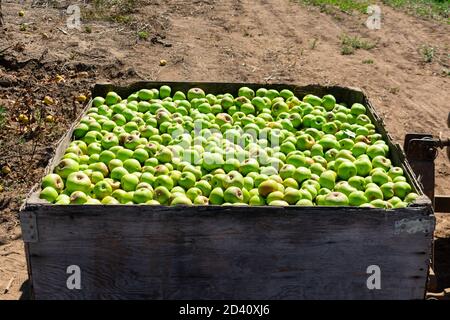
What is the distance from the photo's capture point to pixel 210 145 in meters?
4.76

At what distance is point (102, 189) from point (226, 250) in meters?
1.02

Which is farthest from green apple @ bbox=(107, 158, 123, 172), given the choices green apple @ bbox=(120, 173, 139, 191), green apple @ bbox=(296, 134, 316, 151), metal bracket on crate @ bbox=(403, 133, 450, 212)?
metal bracket on crate @ bbox=(403, 133, 450, 212)

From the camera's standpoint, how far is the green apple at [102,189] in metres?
4.08

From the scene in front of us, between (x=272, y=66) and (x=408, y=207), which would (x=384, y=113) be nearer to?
(x=272, y=66)

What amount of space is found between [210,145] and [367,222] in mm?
1616

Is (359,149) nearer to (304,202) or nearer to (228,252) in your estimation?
(304,202)

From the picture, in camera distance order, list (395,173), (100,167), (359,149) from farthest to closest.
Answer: (359,149) < (100,167) < (395,173)

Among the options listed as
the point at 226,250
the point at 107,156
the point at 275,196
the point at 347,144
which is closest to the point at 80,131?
the point at 107,156

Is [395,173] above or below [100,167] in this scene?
above

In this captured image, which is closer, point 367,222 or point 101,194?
point 367,222

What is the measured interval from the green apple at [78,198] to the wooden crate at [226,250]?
0.29 meters

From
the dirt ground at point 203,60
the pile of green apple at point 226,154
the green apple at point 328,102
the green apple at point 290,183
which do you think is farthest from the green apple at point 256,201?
the dirt ground at point 203,60

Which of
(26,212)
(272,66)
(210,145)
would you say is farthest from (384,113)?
(26,212)

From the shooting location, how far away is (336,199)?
3840 millimetres
